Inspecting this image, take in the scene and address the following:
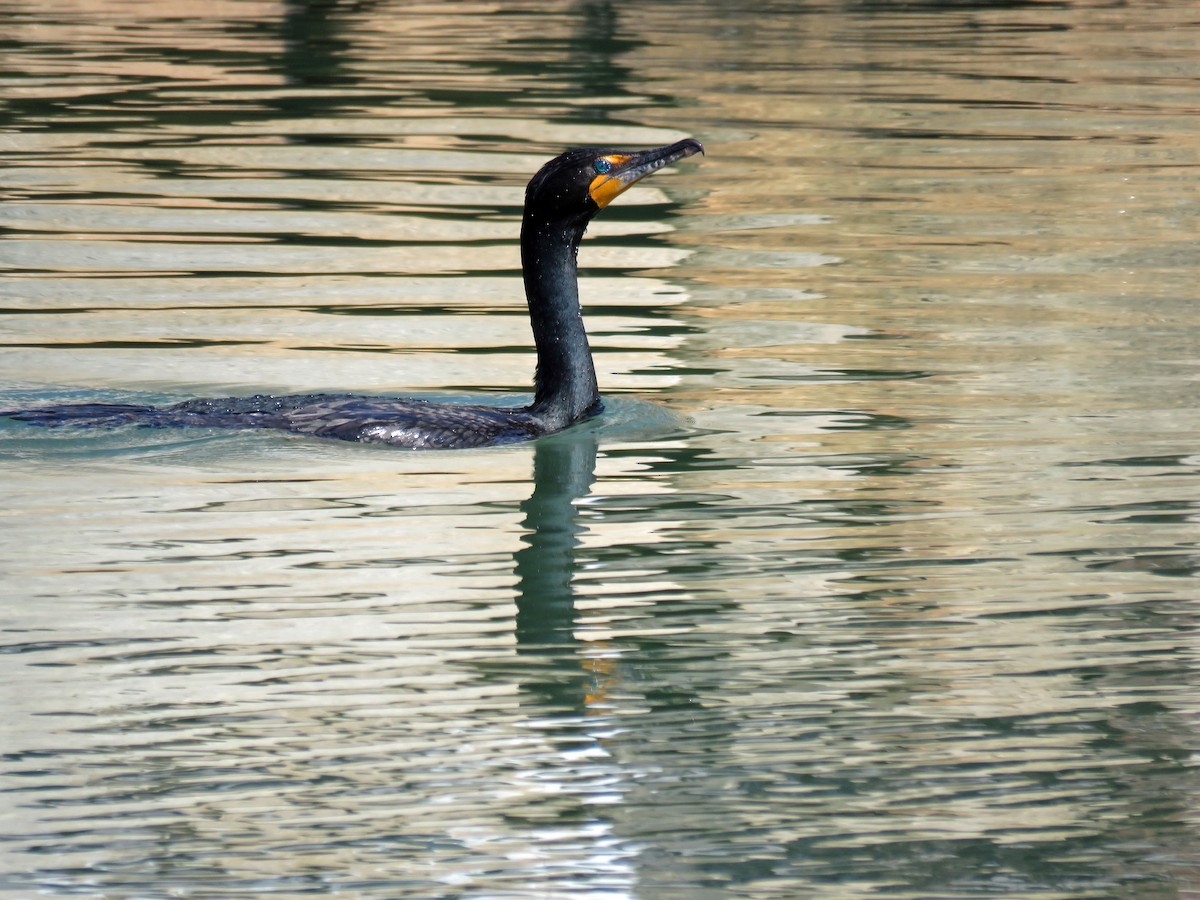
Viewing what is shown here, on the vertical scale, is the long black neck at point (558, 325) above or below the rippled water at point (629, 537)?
above

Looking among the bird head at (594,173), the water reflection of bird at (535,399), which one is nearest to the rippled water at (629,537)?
the water reflection of bird at (535,399)

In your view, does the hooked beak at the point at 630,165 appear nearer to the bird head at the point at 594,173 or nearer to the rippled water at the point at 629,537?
the bird head at the point at 594,173

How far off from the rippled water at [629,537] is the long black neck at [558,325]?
16 centimetres

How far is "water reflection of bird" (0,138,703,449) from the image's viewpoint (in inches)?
334

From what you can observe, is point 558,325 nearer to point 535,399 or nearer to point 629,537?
point 535,399

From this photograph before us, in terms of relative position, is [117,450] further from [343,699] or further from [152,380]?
[343,699]

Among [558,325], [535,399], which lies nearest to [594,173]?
[558,325]

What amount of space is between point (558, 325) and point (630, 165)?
30.5 inches

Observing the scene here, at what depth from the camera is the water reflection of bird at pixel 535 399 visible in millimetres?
8484

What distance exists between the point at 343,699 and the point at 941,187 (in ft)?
33.4

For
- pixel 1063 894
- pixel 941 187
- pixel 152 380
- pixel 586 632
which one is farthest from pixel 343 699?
pixel 941 187

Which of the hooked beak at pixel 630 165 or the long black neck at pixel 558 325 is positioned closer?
the hooked beak at pixel 630 165

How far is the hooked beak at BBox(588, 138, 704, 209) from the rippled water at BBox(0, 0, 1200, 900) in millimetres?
1075

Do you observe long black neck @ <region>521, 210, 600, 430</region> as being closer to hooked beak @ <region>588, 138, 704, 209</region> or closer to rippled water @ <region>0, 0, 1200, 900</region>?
rippled water @ <region>0, 0, 1200, 900</region>
